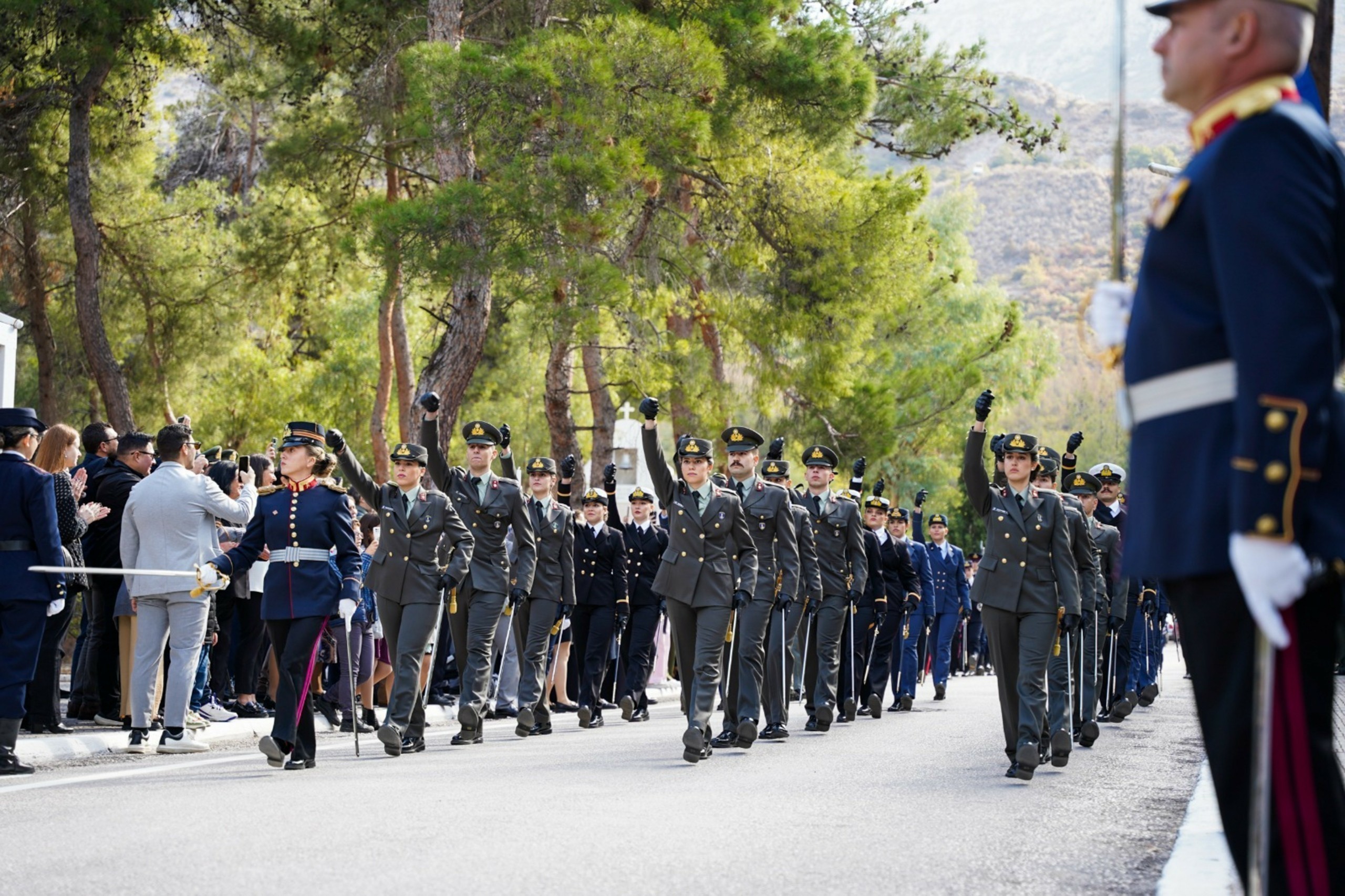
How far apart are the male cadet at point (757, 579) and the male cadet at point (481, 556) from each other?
1775 mm

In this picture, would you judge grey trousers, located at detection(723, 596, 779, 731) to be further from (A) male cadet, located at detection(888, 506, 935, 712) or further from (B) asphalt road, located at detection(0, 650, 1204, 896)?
(A) male cadet, located at detection(888, 506, 935, 712)

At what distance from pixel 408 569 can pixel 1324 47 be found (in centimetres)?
710

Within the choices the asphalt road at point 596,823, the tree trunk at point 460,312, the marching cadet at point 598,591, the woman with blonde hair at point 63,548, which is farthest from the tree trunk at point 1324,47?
the tree trunk at point 460,312

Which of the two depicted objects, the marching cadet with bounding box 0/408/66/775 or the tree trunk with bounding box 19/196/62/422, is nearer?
the marching cadet with bounding box 0/408/66/775

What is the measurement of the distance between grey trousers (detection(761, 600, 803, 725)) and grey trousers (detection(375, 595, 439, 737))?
114 inches

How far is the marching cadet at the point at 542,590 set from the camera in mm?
13586

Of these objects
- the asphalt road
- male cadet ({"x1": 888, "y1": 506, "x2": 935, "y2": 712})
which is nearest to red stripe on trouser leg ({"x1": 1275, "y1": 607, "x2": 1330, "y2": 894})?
the asphalt road

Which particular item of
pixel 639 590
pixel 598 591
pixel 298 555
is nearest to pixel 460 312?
pixel 639 590

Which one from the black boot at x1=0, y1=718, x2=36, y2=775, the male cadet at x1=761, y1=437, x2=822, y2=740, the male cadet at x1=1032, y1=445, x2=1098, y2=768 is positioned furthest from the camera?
the male cadet at x1=761, y1=437, x2=822, y2=740

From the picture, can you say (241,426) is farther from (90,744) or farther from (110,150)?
(90,744)

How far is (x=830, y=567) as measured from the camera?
14906mm

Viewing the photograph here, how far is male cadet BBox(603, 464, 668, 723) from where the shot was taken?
16484 mm

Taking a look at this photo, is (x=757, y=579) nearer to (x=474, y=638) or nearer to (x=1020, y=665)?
(x=474, y=638)

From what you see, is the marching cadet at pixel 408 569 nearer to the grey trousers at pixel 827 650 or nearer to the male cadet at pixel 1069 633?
the grey trousers at pixel 827 650
